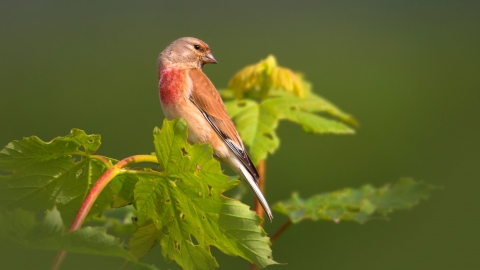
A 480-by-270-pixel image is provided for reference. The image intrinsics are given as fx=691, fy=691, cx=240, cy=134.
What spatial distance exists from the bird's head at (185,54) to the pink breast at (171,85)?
7 centimetres

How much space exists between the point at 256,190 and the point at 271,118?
52 centimetres

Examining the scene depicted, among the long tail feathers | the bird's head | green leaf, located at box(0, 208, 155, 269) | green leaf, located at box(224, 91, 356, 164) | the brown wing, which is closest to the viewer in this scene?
green leaf, located at box(0, 208, 155, 269)

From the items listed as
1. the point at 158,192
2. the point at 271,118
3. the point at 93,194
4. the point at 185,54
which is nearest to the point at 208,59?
the point at 185,54

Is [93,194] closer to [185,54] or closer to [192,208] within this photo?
[192,208]

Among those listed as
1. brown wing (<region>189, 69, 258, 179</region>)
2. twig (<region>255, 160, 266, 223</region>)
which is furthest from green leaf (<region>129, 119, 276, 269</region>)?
brown wing (<region>189, 69, 258, 179</region>)

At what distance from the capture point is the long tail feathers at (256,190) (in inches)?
97.5

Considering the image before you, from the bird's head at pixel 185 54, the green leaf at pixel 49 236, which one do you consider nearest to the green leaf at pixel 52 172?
the green leaf at pixel 49 236

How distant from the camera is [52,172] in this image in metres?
1.71

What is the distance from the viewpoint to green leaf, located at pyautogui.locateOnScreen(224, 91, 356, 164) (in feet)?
9.37

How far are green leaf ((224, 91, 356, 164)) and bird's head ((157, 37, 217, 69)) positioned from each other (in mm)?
267

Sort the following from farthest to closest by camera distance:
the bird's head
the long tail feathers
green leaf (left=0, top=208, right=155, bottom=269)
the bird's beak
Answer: the bird's beak, the bird's head, the long tail feathers, green leaf (left=0, top=208, right=155, bottom=269)

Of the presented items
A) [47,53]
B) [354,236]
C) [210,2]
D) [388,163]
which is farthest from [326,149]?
[210,2]

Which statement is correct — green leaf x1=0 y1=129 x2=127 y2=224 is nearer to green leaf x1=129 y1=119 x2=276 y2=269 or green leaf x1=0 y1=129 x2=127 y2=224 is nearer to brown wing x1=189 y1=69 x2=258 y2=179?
green leaf x1=129 y1=119 x2=276 y2=269

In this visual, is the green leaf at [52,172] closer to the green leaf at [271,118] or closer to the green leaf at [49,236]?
the green leaf at [49,236]
